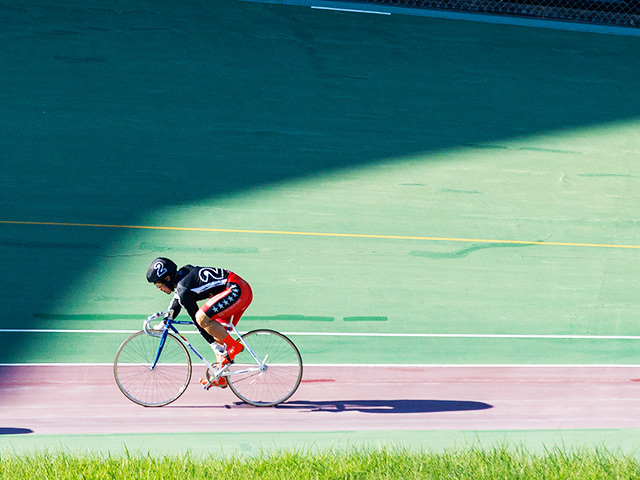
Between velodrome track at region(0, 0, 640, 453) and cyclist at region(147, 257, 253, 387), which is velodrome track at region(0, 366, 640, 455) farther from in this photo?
cyclist at region(147, 257, 253, 387)

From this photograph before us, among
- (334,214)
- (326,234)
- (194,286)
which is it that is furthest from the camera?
(334,214)

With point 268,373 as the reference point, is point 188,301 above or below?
above

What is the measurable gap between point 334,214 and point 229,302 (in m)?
4.15

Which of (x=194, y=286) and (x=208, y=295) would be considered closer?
(x=194, y=286)

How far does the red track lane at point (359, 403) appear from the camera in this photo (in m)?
6.13

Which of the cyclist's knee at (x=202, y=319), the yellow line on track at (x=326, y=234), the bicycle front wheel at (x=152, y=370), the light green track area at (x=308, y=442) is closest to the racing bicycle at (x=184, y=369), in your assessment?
the bicycle front wheel at (x=152, y=370)

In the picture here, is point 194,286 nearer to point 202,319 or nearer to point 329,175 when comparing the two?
point 202,319

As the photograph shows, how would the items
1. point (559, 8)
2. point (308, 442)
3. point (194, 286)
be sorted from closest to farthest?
point (308, 442) < point (194, 286) < point (559, 8)

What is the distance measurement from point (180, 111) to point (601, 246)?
6.42 meters

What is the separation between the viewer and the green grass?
4887mm

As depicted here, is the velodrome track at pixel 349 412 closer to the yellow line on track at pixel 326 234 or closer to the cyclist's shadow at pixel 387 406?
the cyclist's shadow at pixel 387 406

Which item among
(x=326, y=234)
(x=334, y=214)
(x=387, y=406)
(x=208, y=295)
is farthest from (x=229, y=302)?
(x=334, y=214)

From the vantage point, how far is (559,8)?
14.2 m

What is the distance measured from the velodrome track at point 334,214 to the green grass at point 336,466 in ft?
Result: 1.38
